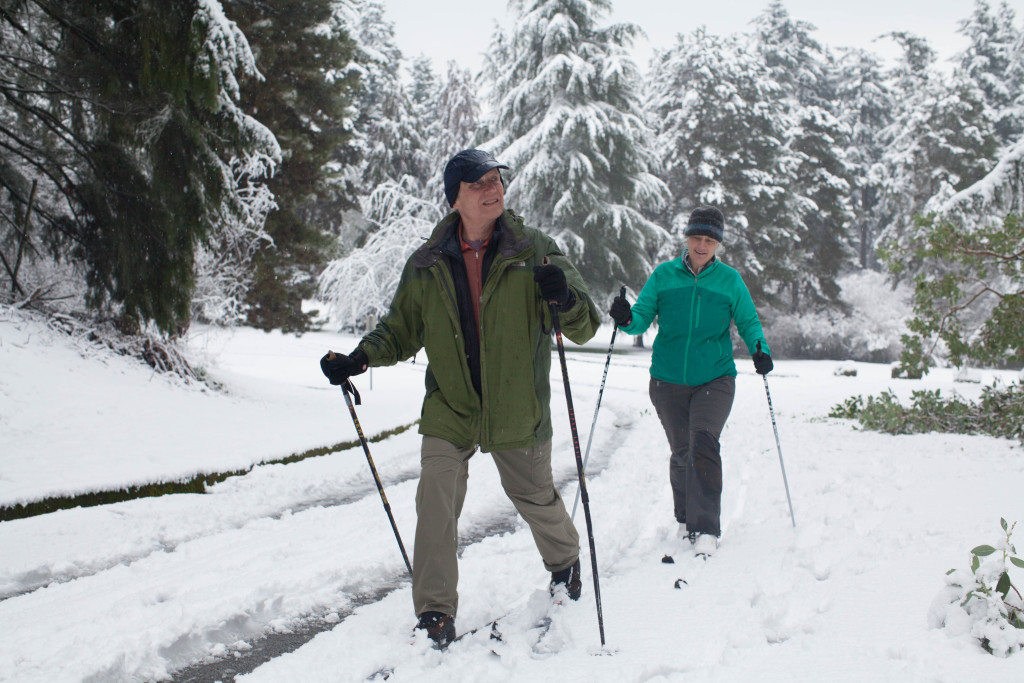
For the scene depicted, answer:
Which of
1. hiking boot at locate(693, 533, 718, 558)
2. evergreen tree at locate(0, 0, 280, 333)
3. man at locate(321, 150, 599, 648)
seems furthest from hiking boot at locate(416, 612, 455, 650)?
evergreen tree at locate(0, 0, 280, 333)

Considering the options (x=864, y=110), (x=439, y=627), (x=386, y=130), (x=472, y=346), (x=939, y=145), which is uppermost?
(x=864, y=110)

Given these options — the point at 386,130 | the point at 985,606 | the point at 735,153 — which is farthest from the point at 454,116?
the point at 985,606

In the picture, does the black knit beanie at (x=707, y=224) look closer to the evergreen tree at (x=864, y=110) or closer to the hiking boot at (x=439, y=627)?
the hiking boot at (x=439, y=627)

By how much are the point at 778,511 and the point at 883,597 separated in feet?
6.82

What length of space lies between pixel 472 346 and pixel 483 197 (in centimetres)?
66

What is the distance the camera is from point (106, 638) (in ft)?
11.0

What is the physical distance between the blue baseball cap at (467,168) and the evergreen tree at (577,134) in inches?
844

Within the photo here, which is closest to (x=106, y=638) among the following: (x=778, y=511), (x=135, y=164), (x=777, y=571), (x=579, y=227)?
(x=777, y=571)

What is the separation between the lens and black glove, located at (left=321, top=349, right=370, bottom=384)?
3.43 meters

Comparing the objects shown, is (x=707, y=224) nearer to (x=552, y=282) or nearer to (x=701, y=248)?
(x=701, y=248)

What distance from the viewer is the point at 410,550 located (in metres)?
4.89

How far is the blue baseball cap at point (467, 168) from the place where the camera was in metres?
3.38

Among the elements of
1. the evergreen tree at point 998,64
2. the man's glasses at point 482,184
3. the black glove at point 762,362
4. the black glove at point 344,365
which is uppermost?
the evergreen tree at point 998,64

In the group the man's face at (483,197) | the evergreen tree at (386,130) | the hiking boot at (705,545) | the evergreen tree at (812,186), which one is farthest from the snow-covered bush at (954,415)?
the evergreen tree at (386,130)
